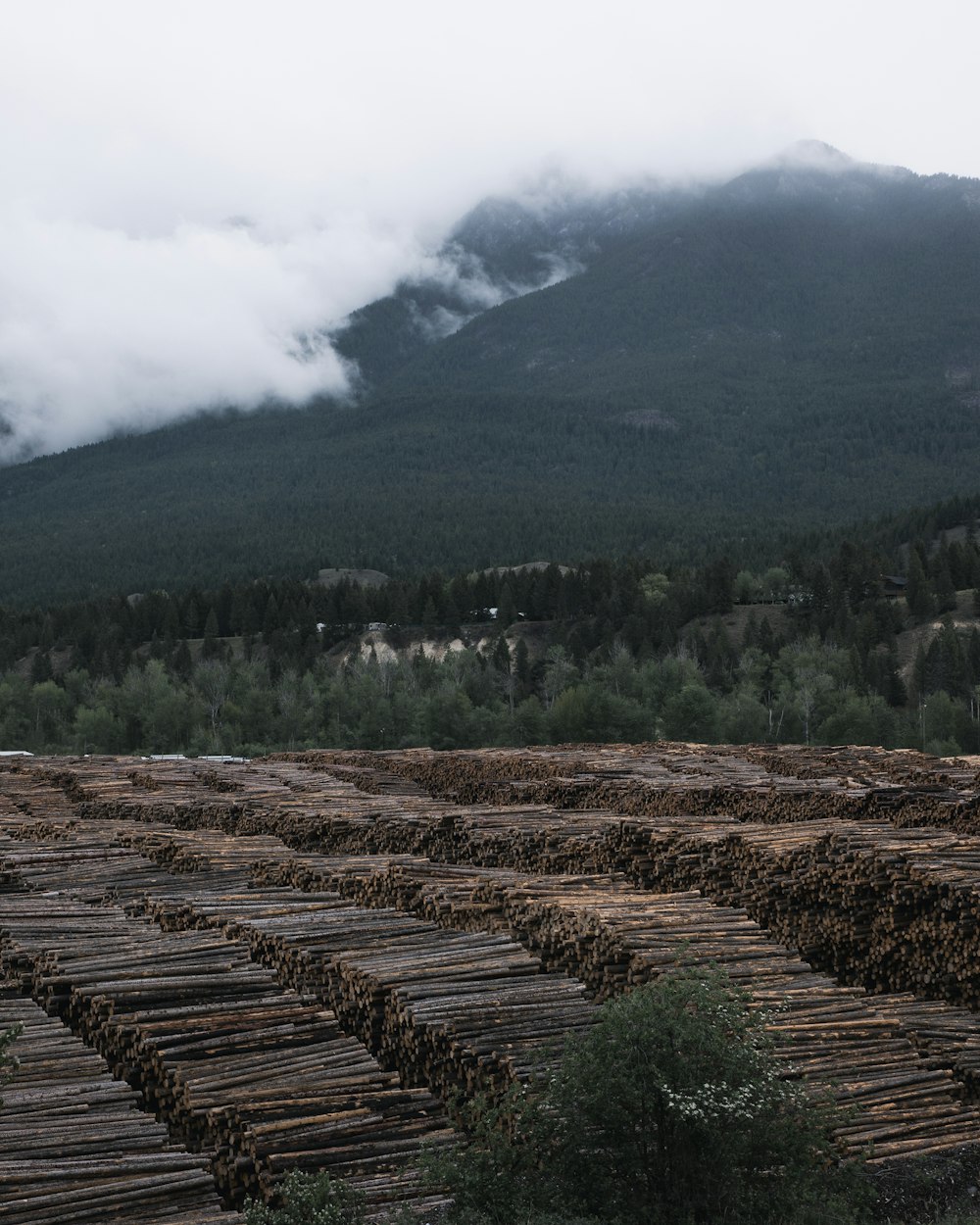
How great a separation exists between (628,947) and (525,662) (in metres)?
91.2

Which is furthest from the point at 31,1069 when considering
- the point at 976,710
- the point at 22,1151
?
the point at 976,710

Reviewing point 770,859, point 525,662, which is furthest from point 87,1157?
point 525,662

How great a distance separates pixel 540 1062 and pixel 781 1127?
254 cm

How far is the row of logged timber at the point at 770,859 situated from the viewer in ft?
52.4

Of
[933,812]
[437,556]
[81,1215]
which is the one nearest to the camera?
[81,1215]

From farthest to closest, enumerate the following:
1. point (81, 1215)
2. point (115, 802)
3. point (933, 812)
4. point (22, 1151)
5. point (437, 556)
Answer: point (437, 556) → point (115, 802) → point (933, 812) → point (22, 1151) → point (81, 1215)

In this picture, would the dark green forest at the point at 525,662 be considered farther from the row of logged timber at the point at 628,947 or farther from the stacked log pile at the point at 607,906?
the row of logged timber at the point at 628,947

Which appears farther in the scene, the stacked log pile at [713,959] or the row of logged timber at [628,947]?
the stacked log pile at [713,959]

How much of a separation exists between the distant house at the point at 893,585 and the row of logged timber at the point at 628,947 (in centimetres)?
10254

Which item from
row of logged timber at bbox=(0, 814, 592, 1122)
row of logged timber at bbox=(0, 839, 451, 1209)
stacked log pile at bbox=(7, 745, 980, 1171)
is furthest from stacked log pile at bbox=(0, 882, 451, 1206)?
stacked log pile at bbox=(7, 745, 980, 1171)

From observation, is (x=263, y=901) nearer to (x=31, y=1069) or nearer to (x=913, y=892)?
(x=31, y=1069)

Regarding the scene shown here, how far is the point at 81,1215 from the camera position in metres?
10.6

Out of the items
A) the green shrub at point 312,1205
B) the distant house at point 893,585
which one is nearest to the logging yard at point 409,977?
the green shrub at point 312,1205

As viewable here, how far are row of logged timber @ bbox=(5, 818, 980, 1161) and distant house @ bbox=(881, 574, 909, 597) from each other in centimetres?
10254
